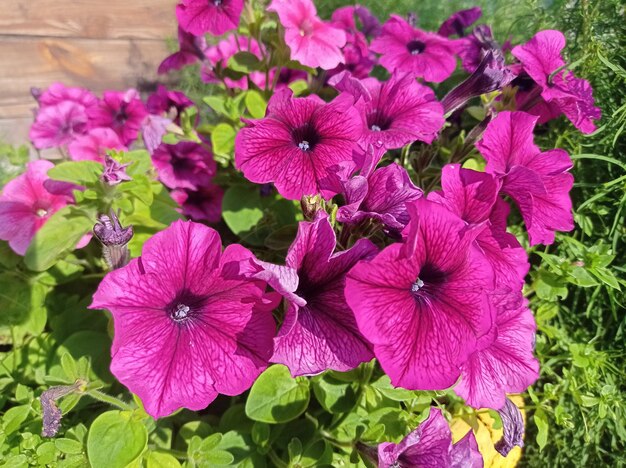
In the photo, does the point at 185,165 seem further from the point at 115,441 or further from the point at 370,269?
the point at 370,269

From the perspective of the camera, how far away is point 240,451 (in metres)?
0.97

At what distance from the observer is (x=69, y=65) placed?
86.6 inches

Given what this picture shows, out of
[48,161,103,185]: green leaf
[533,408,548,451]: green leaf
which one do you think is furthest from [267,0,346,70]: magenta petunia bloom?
[533,408,548,451]: green leaf

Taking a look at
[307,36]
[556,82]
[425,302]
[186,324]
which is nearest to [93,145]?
[307,36]

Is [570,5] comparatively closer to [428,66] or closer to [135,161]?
[428,66]

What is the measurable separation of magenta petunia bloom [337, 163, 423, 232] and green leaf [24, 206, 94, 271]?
0.58 m

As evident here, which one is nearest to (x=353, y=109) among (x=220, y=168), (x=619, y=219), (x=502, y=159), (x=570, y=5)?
(x=502, y=159)

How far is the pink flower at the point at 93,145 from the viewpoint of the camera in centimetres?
133

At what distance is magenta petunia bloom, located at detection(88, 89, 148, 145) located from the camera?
5.06 ft

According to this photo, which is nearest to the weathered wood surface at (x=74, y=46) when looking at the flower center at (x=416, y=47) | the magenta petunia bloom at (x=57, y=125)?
the magenta petunia bloom at (x=57, y=125)

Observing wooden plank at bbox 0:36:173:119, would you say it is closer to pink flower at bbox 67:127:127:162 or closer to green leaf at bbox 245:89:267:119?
pink flower at bbox 67:127:127:162

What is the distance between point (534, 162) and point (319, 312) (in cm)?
49

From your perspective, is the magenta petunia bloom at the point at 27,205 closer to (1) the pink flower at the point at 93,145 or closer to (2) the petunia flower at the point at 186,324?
(1) the pink flower at the point at 93,145

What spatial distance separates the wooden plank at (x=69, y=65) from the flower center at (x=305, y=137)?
1.72 metres
